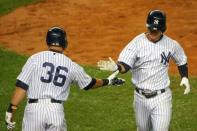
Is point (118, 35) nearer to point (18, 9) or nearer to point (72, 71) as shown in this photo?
point (18, 9)

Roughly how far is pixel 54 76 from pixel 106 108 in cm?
488

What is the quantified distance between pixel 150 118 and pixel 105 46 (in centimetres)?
881

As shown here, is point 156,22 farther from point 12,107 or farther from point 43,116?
point 12,107

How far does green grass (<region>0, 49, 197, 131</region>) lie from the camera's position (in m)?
11.7

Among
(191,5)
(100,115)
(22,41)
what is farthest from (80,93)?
(191,5)

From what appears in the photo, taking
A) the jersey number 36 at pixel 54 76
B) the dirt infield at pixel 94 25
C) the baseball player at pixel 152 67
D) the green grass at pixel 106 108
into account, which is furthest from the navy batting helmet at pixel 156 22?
the dirt infield at pixel 94 25

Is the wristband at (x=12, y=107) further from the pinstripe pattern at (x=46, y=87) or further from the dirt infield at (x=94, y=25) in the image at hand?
the dirt infield at (x=94, y=25)

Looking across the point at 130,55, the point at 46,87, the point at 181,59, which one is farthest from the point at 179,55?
the point at 46,87

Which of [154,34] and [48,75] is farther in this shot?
[154,34]

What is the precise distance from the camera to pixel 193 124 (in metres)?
11.7

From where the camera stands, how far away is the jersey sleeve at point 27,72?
318 inches

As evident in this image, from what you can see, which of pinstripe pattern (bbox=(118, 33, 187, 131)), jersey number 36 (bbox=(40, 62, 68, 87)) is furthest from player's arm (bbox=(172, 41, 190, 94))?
jersey number 36 (bbox=(40, 62, 68, 87))

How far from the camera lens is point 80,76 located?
8367 millimetres

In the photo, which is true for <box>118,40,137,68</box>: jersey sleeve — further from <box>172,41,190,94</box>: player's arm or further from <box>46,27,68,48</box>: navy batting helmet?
<box>46,27,68,48</box>: navy batting helmet
